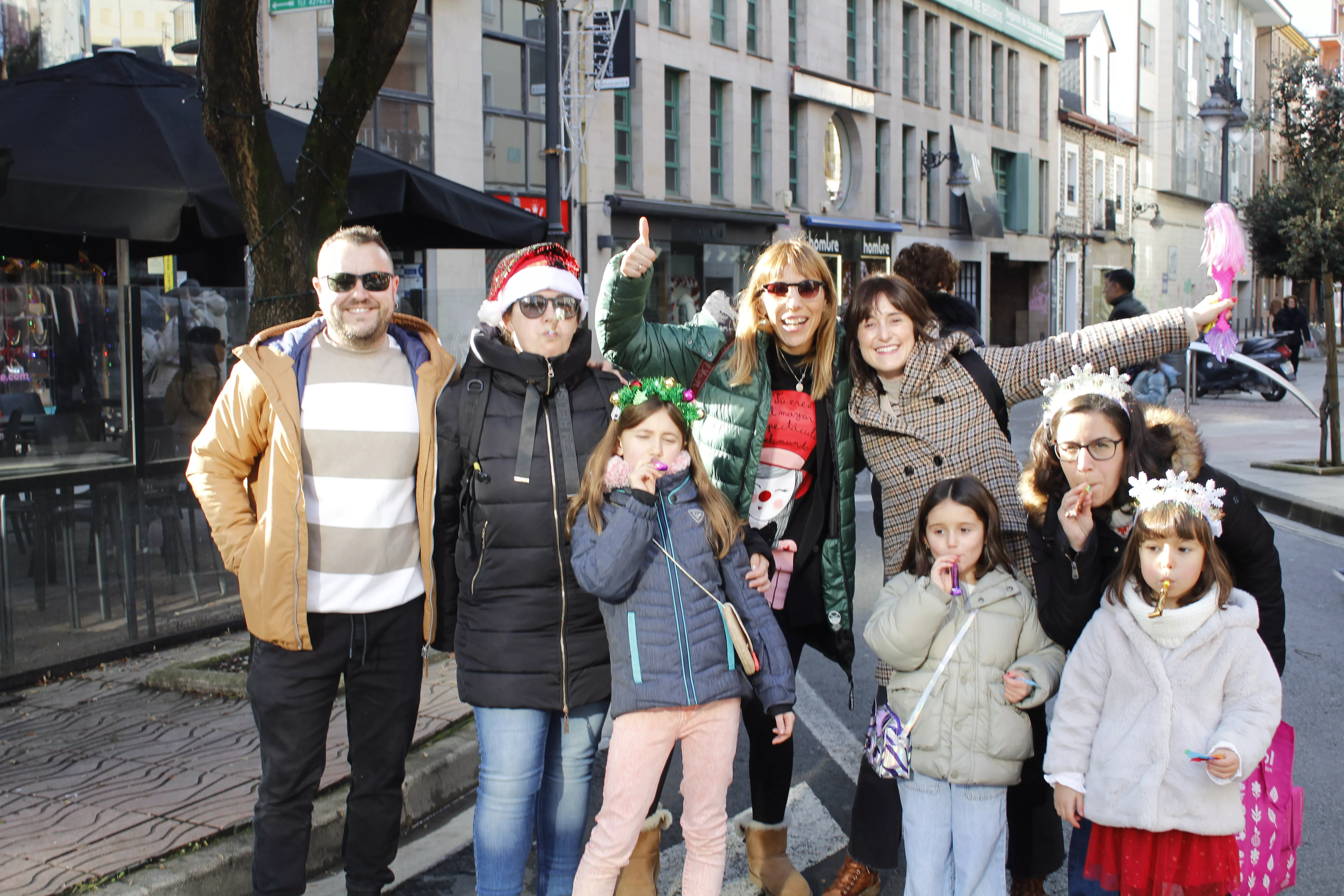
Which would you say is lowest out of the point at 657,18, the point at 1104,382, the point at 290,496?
the point at 290,496

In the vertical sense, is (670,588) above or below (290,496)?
below

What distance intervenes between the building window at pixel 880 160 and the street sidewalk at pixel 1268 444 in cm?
1091

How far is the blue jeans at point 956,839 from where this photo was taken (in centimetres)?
311

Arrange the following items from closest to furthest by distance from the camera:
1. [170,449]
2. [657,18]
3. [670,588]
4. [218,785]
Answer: [670,588]
[218,785]
[170,449]
[657,18]

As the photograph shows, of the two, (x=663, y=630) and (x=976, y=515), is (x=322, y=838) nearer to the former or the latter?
(x=663, y=630)

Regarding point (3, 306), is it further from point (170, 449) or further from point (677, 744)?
point (677, 744)

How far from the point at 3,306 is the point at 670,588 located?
421 cm

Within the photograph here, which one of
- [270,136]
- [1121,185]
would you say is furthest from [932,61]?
[270,136]

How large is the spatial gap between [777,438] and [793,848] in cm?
142

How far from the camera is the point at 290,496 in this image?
3.10 meters

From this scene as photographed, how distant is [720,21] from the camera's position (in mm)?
24688

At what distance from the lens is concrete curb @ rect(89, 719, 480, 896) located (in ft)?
11.4

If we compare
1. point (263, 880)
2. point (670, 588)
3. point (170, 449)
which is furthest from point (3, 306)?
point (670, 588)

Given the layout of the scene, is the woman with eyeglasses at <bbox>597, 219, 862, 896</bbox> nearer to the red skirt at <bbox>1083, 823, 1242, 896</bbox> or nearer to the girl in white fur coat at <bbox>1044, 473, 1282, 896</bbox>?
the girl in white fur coat at <bbox>1044, 473, 1282, 896</bbox>
